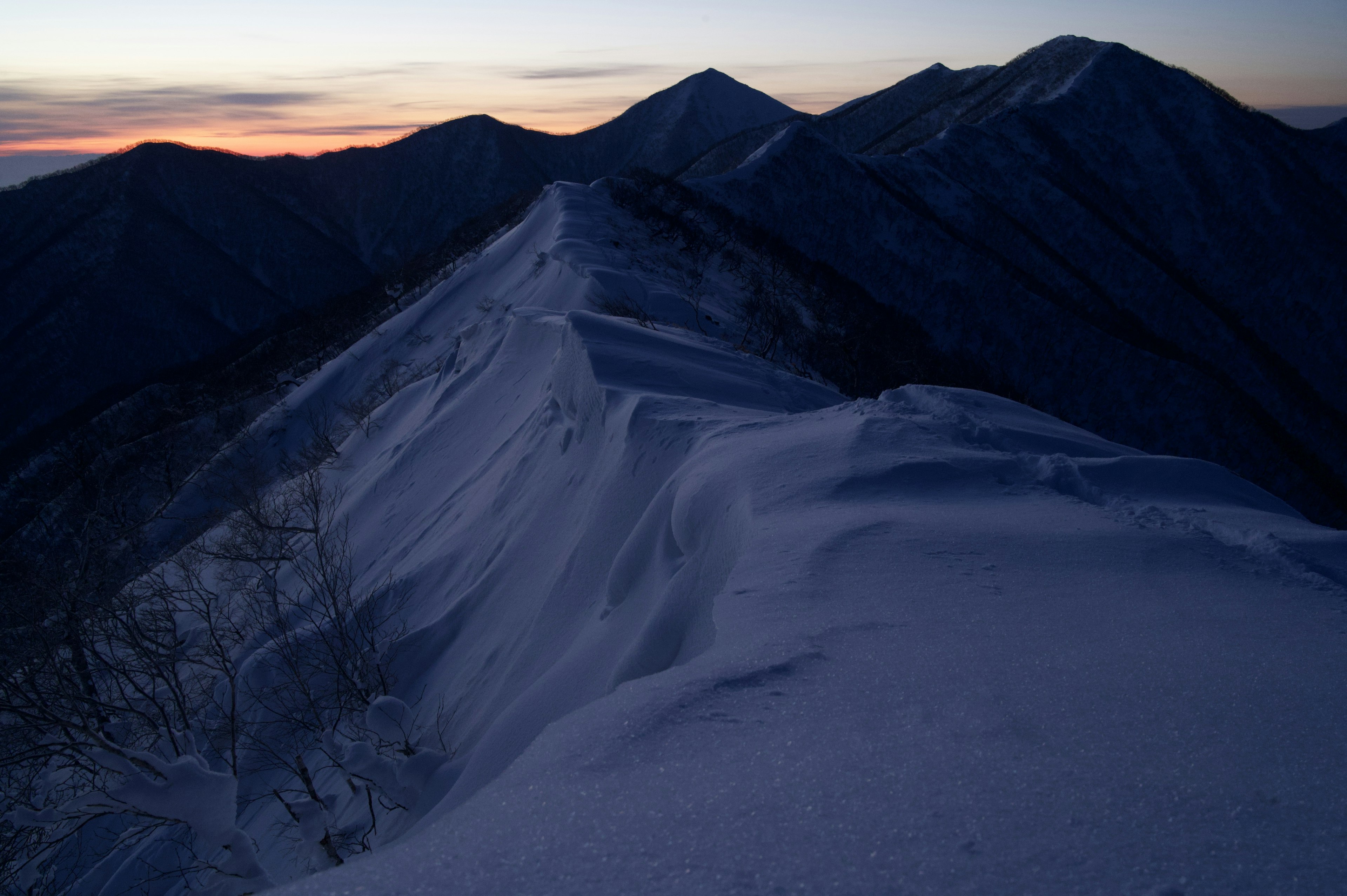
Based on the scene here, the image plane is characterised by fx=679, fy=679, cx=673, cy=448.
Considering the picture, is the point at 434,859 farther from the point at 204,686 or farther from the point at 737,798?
the point at 204,686

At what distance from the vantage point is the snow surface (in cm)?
167

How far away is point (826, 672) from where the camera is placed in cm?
251

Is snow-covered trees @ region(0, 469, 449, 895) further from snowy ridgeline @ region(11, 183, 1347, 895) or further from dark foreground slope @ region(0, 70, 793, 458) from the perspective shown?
dark foreground slope @ region(0, 70, 793, 458)

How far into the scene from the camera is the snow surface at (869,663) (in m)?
1.67

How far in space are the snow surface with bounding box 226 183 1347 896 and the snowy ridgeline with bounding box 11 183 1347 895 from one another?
1 centimetres

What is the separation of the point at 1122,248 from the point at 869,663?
39.4m

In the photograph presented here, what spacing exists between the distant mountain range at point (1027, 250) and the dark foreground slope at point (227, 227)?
0.23m

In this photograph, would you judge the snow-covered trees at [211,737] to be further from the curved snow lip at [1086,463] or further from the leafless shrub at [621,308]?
the leafless shrub at [621,308]

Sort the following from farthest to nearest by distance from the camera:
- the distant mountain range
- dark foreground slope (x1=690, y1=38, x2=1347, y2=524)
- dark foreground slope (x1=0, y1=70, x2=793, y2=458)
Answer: dark foreground slope (x1=0, y1=70, x2=793, y2=458), the distant mountain range, dark foreground slope (x1=690, y1=38, x2=1347, y2=524)

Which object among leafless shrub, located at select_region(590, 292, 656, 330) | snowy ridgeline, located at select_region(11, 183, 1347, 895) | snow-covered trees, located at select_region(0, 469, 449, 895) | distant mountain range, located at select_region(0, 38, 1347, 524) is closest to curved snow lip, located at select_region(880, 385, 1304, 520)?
snowy ridgeline, located at select_region(11, 183, 1347, 895)

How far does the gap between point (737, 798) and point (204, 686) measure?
737cm

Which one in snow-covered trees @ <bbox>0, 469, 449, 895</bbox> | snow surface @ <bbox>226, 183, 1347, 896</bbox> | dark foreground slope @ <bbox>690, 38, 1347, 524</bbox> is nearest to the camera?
snow surface @ <bbox>226, 183, 1347, 896</bbox>

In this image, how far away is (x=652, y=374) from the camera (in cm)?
758

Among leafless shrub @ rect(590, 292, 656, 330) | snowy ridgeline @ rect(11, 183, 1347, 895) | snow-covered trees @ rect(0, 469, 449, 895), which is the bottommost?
snow-covered trees @ rect(0, 469, 449, 895)
